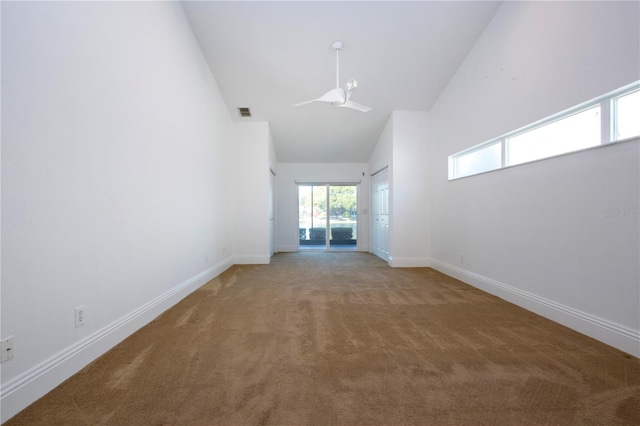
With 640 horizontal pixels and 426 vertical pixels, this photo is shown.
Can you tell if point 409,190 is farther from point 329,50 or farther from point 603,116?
point 603,116

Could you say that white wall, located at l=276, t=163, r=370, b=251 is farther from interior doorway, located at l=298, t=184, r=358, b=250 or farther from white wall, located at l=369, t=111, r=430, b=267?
white wall, located at l=369, t=111, r=430, b=267

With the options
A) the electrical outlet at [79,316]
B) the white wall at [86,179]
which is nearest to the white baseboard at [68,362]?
the white wall at [86,179]

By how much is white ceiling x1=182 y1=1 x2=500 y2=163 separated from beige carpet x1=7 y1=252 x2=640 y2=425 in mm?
3474

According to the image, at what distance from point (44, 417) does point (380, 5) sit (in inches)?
179

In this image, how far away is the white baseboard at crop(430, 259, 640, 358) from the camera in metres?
1.97

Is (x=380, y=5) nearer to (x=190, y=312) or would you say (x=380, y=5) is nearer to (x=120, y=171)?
(x=120, y=171)

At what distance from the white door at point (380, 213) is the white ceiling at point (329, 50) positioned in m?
1.41

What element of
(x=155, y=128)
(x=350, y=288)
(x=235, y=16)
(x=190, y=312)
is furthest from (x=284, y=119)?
(x=190, y=312)

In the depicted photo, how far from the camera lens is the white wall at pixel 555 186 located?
203cm

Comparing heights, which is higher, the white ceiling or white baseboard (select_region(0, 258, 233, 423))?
the white ceiling

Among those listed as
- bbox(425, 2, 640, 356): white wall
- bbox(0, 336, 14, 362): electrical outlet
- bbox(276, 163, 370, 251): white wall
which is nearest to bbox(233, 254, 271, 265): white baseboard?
bbox(276, 163, 370, 251): white wall

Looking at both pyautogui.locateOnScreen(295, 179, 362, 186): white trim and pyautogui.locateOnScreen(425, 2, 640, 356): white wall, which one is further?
pyautogui.locateOnScreen(295, 179, 362, 186): white trim

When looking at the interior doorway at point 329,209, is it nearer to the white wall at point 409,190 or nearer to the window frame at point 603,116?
the white wall at point 409,190

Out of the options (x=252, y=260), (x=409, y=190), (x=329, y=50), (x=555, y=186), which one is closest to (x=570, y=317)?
(x=555, y=186)
